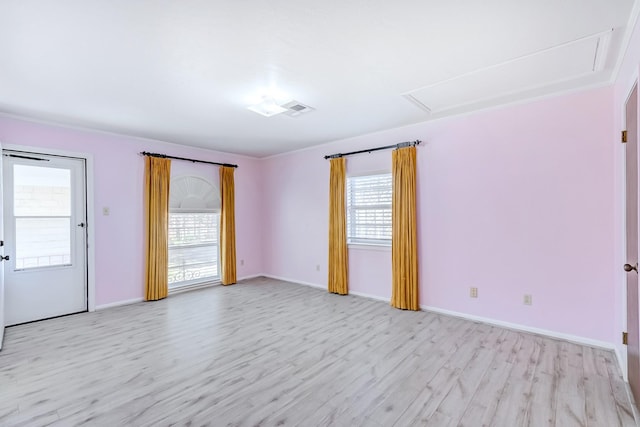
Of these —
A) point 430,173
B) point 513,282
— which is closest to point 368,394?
point 513,282

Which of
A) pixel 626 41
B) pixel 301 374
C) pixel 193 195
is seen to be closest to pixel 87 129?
pixel 193 195

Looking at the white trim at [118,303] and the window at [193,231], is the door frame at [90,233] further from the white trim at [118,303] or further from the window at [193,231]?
the window at [193,231]

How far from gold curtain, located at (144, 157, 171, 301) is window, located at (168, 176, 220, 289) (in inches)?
10.3

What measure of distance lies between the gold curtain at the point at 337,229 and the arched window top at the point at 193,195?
227 centimetres

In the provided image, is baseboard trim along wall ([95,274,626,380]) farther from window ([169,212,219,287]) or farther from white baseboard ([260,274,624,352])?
window ([169,212,219,287])

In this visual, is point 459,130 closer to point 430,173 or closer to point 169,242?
point 430,173

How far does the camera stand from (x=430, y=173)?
406 centimetres

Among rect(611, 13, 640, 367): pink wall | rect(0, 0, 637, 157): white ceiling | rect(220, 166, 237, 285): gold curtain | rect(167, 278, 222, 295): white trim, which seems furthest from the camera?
rect(220, 166, 237, 285): gold curtain

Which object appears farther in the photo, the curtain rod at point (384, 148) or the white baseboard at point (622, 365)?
the curtain rod at point (384, 148)

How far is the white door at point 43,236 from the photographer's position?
3.69 m

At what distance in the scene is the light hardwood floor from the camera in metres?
2.01

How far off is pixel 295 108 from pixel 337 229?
2228 mm

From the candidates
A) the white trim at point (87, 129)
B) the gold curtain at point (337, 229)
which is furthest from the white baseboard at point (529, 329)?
the white trim at point (87, 129)

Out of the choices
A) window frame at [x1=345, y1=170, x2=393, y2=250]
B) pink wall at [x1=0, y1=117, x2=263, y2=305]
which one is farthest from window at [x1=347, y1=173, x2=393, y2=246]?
pink wall at [x1=0, y1=117, x2=263, y2=305]
